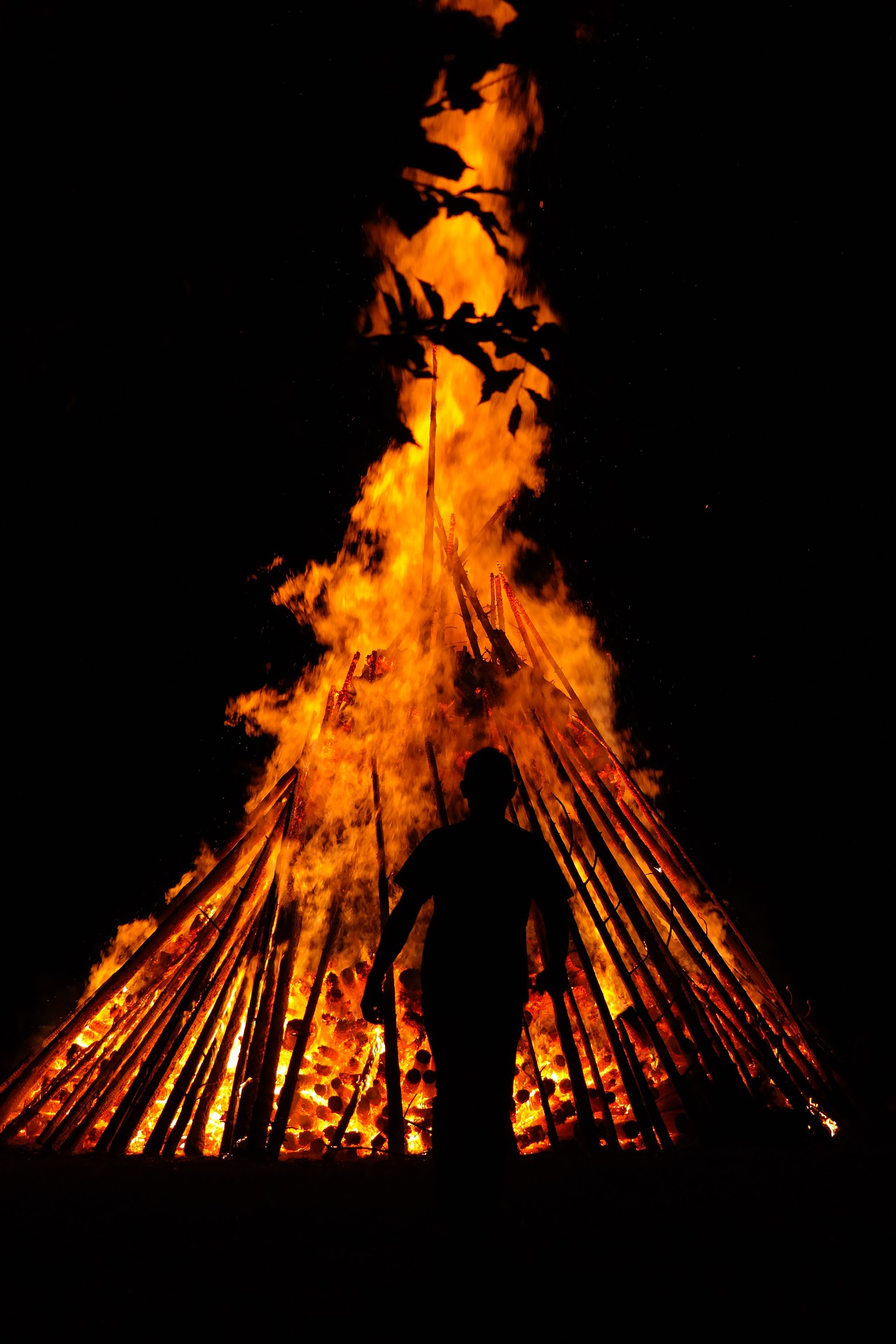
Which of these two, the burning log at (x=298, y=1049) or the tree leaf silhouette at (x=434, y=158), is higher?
the tree leaf silhouette at (x=434, y=158)

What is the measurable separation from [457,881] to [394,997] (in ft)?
4.82

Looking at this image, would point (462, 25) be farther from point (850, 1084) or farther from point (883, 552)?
point (883, 552)

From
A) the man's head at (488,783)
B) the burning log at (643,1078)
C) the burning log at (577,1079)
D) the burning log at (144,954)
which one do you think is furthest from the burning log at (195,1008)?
the man's head at (488,783)

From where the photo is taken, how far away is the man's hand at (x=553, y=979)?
7.70 feet

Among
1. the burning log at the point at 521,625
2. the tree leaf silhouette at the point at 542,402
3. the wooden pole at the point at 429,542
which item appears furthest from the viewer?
the wooden pole at the point at 429,542

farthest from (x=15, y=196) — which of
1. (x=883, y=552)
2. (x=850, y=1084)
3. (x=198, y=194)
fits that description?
(x=883, y=552)

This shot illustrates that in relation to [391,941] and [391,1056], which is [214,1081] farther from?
[391,941]

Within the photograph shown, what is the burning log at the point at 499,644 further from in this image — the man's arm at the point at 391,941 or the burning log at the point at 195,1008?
the man's arm at the point at 391,941

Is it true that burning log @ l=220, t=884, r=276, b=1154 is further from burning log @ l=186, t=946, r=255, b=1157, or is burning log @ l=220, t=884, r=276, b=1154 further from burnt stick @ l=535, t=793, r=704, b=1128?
burnt stick @ l=535, t=793, r=704, b=1128

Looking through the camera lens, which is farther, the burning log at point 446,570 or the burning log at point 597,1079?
the burning log at point 446,570

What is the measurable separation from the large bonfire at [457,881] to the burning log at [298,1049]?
0.03 ft

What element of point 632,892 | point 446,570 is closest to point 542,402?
point 632,892

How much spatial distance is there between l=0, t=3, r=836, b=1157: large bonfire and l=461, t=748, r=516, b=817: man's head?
216 mm

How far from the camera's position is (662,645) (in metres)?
7.92
